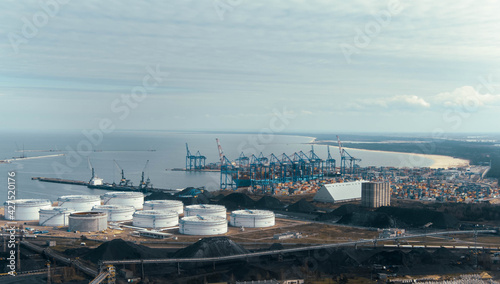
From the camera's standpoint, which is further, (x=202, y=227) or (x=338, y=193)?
(x=338, y=193)

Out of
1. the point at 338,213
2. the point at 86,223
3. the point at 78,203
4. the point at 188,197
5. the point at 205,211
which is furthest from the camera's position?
the point at 188,197

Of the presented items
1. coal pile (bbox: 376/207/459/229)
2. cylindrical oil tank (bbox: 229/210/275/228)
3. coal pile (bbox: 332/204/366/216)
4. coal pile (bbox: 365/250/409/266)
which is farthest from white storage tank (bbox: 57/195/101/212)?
coal pile (bbox: 365/250/409/266)

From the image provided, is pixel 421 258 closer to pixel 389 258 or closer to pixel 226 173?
pixel 389 258

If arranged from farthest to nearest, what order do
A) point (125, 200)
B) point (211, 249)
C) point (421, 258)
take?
point (125, 200) < point (421, 258) < point (211, 249)

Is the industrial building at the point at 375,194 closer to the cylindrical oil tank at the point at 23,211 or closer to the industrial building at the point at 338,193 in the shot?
the industrial building at the point at 338,193

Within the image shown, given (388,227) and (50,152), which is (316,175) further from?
(50,152)

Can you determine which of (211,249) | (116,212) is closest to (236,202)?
(116,212)

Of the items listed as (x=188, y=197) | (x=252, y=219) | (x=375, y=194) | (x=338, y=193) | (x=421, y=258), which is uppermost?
(x=375, y=194)

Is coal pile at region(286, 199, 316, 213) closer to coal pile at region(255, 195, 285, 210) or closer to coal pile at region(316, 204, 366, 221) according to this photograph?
coal pile at region(255, 195, 285, 210)

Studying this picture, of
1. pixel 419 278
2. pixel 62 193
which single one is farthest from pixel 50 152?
pixel 419 278
